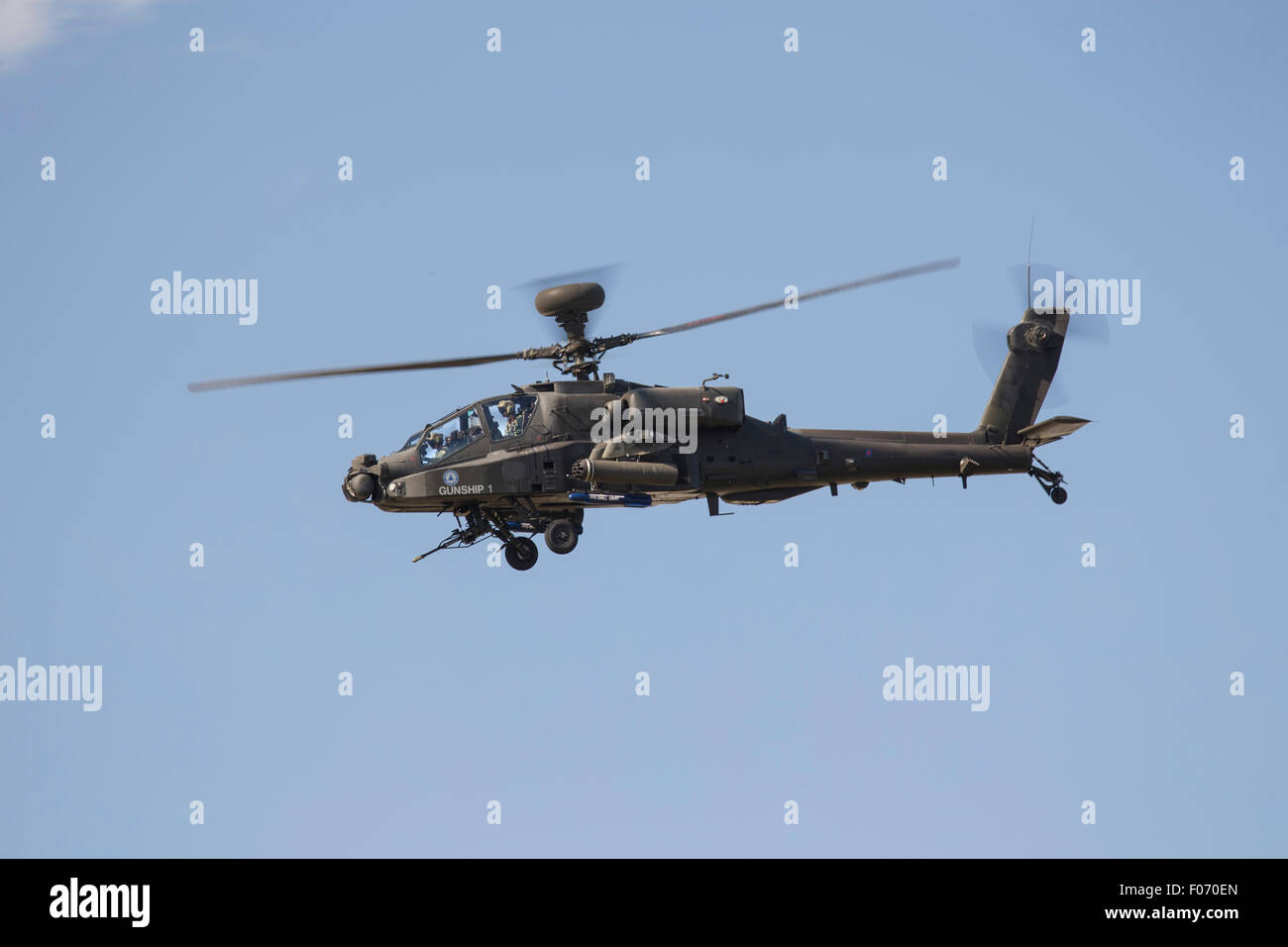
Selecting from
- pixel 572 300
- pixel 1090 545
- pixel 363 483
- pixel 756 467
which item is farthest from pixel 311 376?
pixel 1090 545

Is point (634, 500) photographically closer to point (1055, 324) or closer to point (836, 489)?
point (836, 489)

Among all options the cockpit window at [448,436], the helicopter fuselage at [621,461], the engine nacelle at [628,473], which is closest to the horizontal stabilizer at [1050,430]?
the helicopter fuselage at [621,461]

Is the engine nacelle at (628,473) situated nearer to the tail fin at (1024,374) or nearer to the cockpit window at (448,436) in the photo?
the cockpit window at (448,436)

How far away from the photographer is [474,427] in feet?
122

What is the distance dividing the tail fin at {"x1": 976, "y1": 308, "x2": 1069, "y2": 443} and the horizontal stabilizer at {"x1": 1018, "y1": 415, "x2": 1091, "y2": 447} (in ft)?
0.74

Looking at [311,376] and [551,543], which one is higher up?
[311,376]

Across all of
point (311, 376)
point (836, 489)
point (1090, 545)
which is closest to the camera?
point (311, 376)

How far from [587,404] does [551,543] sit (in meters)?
A: 2.87

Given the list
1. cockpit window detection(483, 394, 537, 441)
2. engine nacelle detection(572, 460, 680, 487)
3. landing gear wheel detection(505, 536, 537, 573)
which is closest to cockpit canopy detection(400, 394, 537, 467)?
cockpit window detection(483, 394, 537, 441)

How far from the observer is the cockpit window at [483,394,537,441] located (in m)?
37.2

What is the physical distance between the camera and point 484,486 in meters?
36.9

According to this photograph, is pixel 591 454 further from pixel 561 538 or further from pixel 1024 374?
pixel 1024 374

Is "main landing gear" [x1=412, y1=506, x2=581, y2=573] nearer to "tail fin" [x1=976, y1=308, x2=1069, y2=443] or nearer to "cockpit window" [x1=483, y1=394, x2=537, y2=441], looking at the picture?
"cockpit window" [x1=483, y1=394, x2=537, y2=441]

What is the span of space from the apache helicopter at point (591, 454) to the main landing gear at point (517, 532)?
0.8 inches
